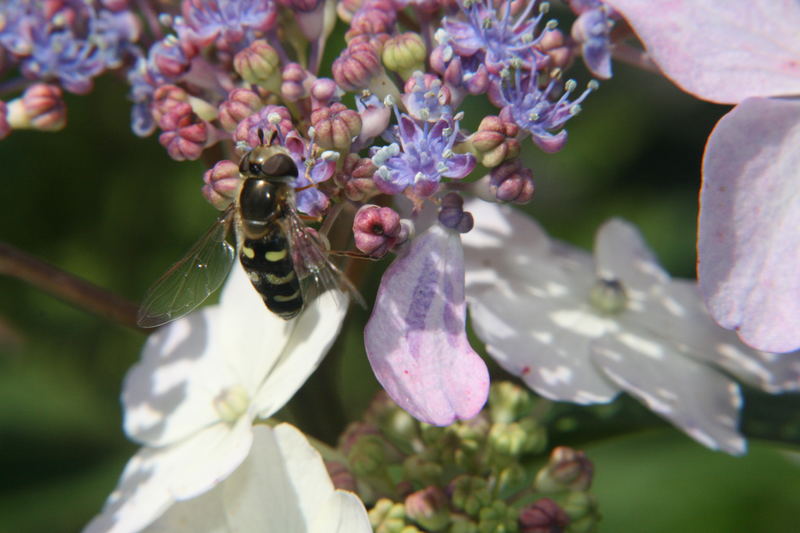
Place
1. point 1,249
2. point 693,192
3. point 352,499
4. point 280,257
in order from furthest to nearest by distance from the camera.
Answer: point 693,192
point 1,249
point 280,257
point 352,499

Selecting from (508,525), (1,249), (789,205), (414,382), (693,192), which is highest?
(789,205)

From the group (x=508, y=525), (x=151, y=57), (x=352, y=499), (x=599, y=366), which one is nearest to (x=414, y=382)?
(x=352, y=499)

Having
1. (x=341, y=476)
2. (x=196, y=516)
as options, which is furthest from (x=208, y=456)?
(x=341, y=476)

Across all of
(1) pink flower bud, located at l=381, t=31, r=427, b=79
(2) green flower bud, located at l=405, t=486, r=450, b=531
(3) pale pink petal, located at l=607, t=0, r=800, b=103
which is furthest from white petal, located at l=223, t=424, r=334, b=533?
(3) pale pink petal, located at l=607, t=0, r=800, b=103

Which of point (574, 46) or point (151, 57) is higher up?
point (574, 46)

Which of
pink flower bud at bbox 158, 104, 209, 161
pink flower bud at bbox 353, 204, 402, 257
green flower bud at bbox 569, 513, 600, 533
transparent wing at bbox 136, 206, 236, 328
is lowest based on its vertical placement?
green flower bud at bbox 569, 513, 600, 533

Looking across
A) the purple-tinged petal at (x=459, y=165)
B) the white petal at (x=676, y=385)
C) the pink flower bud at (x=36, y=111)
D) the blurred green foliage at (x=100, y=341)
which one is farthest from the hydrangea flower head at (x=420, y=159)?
the blurred green foliage at (x=100, y=341)

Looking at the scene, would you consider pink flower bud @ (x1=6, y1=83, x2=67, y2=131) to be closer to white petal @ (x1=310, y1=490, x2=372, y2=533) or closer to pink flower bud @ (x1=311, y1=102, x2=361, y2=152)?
pink flower bud @ (x1=311, y1=102, x2=361, y2=152)

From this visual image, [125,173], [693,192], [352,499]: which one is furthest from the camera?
[693,192]

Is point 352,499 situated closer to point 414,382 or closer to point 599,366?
point 414,382
